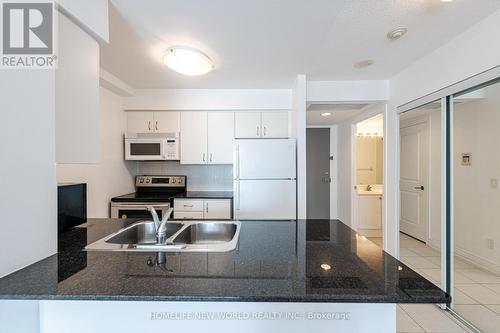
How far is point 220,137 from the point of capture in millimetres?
3301

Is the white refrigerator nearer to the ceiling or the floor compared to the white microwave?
nearer to the floor

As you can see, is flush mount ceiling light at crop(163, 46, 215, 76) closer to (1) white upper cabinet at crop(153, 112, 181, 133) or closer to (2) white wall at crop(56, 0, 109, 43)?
(2) white wall at crop(56, 0, 109, 43)

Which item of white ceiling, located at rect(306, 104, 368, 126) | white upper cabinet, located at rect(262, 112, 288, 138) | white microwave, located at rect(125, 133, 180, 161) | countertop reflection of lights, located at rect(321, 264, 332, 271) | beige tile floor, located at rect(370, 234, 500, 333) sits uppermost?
white ceiling, located at rect(306, 104, 368, 126)

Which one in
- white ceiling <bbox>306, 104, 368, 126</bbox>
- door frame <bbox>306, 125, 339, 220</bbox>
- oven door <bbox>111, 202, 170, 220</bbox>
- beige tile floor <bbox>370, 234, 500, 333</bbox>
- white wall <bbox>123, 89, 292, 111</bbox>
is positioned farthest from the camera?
door frame <bbox>306, 125, 339, 220</bbox>

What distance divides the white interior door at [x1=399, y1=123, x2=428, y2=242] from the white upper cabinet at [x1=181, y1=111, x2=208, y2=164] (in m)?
2.47

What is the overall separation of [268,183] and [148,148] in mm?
1677

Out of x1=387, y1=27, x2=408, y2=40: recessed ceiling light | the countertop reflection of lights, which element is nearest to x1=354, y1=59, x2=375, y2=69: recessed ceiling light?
x1=387, y1=27, x2=408, y2=40: recessed ceiling light

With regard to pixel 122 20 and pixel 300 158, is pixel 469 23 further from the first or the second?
pixel 122 20

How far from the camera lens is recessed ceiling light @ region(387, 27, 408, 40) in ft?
6.10

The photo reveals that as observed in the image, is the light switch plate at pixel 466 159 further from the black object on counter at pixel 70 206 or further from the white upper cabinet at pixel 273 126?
the black object on counter at pixel 70 206

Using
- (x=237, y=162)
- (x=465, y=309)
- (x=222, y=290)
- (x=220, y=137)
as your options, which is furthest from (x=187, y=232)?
(x=465, y=309)

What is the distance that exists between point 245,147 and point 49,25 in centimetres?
198

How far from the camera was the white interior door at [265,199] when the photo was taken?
2820 mm

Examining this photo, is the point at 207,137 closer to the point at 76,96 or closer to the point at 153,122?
the point at 153,122
